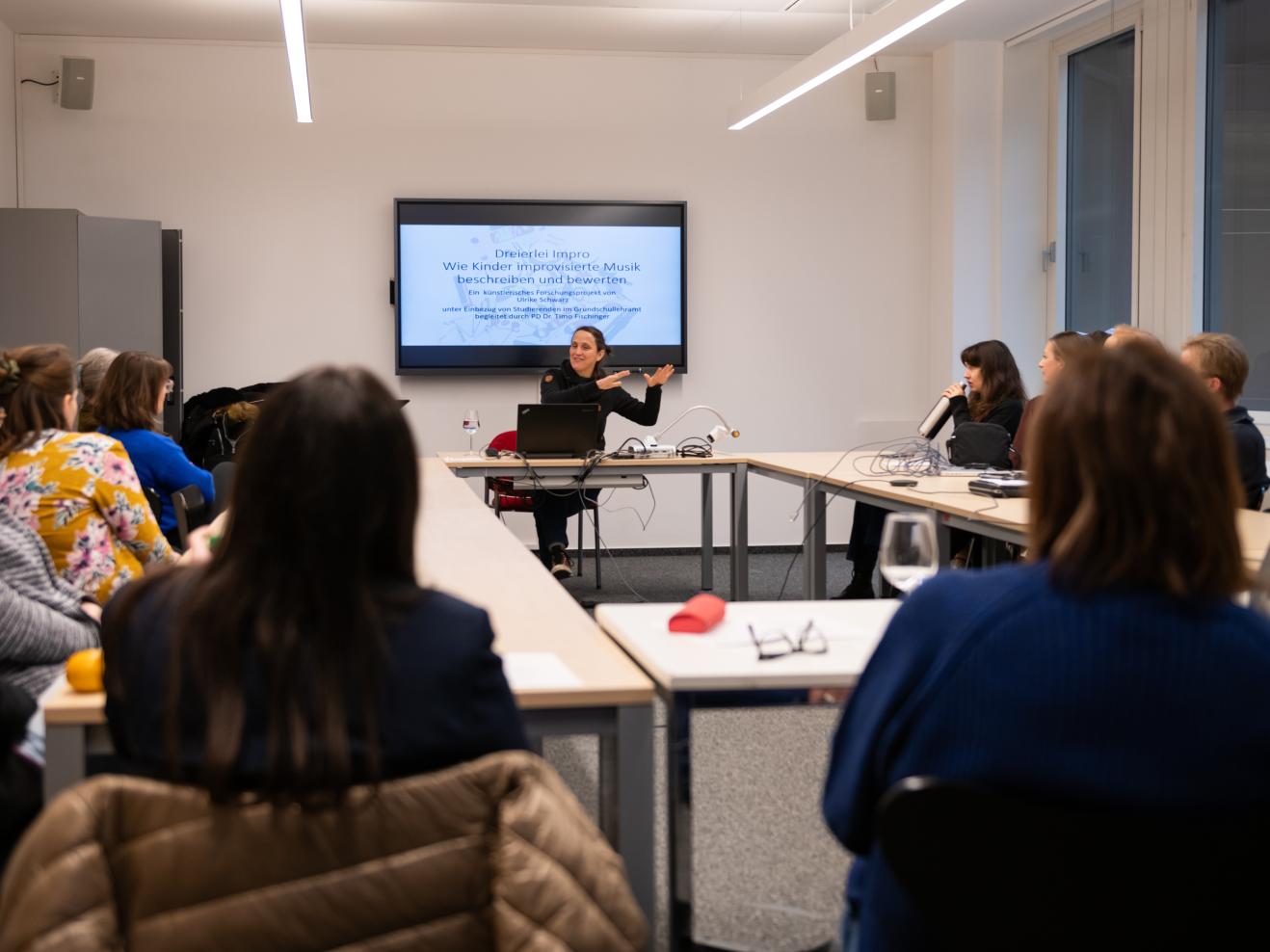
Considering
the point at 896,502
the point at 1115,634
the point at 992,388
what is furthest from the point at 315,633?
the point at 992,388

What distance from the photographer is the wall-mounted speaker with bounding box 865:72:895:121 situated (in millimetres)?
7234

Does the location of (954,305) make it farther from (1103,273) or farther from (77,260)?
(77,260)

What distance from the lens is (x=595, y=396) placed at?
243 inches

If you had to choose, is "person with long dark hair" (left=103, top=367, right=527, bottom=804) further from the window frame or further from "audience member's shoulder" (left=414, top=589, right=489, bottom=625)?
the window frame

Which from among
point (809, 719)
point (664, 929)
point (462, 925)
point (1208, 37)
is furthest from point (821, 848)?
point (1208, 37)

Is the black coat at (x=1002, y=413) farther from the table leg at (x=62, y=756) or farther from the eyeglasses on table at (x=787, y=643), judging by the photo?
the table leg at (x=62, y=756)

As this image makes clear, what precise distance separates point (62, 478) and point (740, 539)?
331 cm

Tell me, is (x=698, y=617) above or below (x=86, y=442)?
below

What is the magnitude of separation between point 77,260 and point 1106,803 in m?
5.95

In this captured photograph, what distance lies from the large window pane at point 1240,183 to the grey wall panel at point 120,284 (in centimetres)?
499

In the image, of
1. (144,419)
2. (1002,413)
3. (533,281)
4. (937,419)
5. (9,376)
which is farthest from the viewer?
(533,281)

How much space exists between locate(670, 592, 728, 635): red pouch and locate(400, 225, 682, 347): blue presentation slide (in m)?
5.17

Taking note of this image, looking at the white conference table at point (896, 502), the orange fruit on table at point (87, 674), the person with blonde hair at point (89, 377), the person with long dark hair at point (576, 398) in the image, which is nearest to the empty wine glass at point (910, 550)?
the orange fruit on table at point (87, 674)

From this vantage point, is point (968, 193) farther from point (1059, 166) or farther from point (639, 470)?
point (639, 470)
